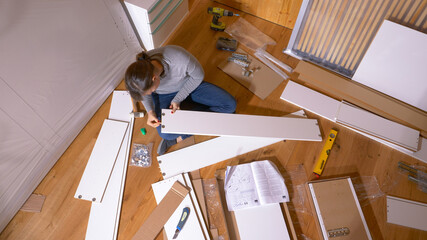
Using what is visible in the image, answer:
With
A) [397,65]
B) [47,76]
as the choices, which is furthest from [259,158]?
[47,76]

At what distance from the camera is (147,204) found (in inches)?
64.9

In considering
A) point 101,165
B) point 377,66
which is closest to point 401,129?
point 377,66

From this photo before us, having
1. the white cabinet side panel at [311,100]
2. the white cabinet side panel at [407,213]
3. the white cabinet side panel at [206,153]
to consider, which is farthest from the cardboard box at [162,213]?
the white cabinet side panel at [407,213]

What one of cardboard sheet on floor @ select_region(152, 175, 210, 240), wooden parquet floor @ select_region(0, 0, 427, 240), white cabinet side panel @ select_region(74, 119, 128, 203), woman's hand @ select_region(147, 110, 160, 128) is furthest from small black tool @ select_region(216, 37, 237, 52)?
cardboard sheet on floor @ select_region(152, 175, 210, 240)

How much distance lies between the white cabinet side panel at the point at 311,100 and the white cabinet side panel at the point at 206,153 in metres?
0.40

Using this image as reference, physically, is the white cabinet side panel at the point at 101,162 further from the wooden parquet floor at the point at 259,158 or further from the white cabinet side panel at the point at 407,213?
the white cabinet side panel at the point at 407,213

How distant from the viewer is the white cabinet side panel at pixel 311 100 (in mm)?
1925

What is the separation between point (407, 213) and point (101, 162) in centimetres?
218

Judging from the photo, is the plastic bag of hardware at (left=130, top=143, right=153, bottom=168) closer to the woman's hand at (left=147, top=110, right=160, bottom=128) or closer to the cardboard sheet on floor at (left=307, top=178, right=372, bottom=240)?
the woman's hand at (left=147, top=110, right=160, bottom=128)

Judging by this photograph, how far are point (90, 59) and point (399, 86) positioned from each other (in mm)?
2350

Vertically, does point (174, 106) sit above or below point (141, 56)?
below

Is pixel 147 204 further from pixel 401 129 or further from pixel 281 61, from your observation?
pixel 401 129

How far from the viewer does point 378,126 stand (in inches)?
72.2

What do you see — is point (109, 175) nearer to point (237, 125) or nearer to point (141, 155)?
point (141, 155)
